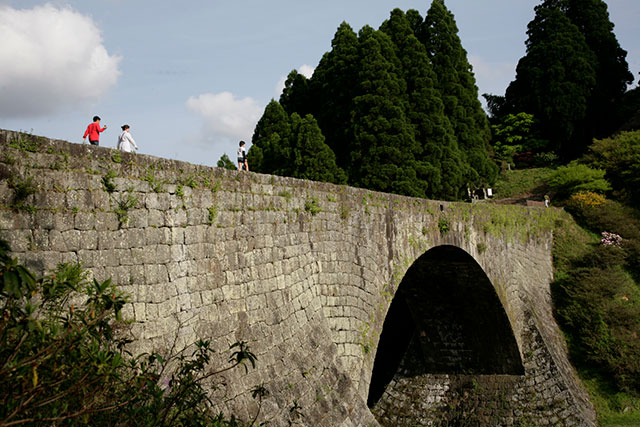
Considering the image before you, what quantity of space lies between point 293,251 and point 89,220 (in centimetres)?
344

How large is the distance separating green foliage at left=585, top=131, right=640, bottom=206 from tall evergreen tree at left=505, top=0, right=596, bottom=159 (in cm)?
840

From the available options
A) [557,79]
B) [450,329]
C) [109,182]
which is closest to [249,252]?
[109,182]

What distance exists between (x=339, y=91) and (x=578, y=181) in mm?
14254

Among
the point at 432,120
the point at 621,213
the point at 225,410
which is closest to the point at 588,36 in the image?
the point at 621,213

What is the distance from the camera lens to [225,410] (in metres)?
5.71

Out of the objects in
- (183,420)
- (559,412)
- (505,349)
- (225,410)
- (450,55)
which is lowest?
(559,412)

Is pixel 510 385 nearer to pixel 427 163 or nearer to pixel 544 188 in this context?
pixel 427 163

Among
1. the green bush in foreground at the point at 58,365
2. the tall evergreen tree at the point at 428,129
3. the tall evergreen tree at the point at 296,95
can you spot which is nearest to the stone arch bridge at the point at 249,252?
the green bush in foreground at the point at 58,365

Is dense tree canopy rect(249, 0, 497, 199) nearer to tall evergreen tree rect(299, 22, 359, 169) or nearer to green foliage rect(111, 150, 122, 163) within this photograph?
tall evergreen tree rect(299, 22, 359, 169)

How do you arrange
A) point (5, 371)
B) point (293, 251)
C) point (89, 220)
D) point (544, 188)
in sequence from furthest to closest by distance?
1. point (544, 188)
2. point (293, 251)
3. point (89, 220)
4. point (5, 371)

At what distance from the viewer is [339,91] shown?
28.3 meters

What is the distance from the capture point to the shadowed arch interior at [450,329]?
57.5 feet

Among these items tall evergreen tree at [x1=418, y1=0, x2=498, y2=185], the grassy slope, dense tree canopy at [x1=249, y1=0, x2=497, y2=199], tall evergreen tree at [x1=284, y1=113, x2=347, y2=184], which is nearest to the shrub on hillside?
the grassy slope

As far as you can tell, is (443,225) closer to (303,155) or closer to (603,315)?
(603,315)
